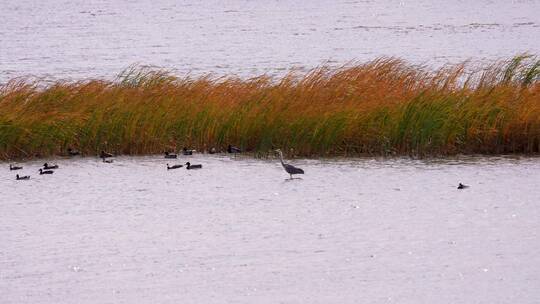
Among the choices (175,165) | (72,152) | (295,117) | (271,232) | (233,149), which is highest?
(271,232)

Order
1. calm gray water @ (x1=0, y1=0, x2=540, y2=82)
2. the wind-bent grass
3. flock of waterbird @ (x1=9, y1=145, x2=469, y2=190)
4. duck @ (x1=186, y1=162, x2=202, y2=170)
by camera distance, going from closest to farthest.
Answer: flock of waterbird @ (x1=9, y1=145, x2=469, y2=190)
duck @ (x1=186, y1=162, x2=202, y2=170)
the wind-bent grass
calm gray water @ (x1=0, y1=0, x2=540, y2=82)

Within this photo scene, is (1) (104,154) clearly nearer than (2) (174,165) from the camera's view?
No

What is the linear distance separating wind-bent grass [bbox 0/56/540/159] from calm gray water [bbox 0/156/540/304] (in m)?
0.55

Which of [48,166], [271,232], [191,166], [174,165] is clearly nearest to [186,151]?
[174,165]

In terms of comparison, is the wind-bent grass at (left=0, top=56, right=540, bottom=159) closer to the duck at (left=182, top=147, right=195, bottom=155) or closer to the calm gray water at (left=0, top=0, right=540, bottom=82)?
the duck at (left=182, top=147, right=195, bottom=155)

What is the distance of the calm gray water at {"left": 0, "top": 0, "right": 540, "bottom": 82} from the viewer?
4050 cm

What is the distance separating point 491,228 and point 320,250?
7.03 ft

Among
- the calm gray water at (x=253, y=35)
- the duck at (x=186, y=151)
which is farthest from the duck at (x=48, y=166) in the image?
the calm gray water at (x=253, y=35)

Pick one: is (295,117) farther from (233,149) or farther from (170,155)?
(170,155)

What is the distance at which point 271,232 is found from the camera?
13.9 m

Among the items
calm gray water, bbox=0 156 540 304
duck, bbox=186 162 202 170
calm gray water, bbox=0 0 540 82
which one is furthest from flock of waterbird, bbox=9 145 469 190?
calm gray water, bbox=0 0 540 82

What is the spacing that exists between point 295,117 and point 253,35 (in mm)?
39370

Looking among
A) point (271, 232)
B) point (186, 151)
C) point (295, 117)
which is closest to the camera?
point (271, 232)

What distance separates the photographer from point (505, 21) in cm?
5975
